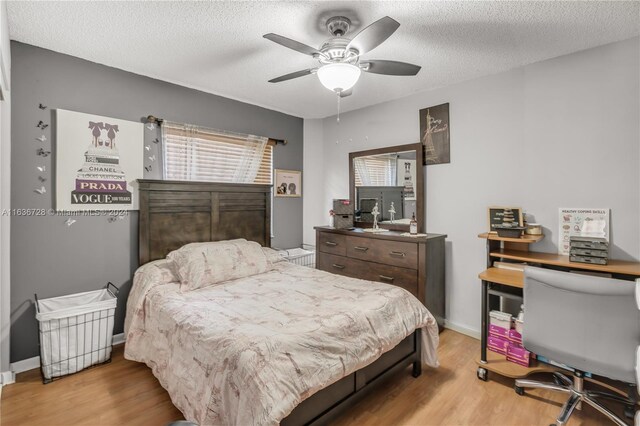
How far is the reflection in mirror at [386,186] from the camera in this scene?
358 cm

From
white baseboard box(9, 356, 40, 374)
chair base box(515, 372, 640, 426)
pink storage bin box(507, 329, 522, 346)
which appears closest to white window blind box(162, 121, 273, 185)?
white baseboard box(9, 356, 40, 374)

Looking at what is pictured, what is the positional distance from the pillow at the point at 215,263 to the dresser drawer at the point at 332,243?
0.95 metres

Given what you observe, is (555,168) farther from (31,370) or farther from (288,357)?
(31,370)

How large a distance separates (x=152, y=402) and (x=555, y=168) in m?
3.51

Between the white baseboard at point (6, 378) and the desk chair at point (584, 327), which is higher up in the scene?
the desk chair at point (584, 327)

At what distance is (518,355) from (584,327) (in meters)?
0.77

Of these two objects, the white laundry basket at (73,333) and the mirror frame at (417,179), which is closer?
the white laundry basket at (73,333)

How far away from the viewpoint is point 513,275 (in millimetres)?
2451

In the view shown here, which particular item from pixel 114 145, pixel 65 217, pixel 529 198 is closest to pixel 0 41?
pixel 114 145

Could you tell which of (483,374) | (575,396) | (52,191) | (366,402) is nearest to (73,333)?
(52,191)

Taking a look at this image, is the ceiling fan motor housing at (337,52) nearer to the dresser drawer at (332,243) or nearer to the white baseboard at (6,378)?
the dresser drawer at (332,243)

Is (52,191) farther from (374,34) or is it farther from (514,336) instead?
(514,336)

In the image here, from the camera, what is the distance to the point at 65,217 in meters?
2.61

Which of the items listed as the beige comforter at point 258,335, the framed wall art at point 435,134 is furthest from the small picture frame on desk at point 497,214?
the beige comforter at point 258,335
